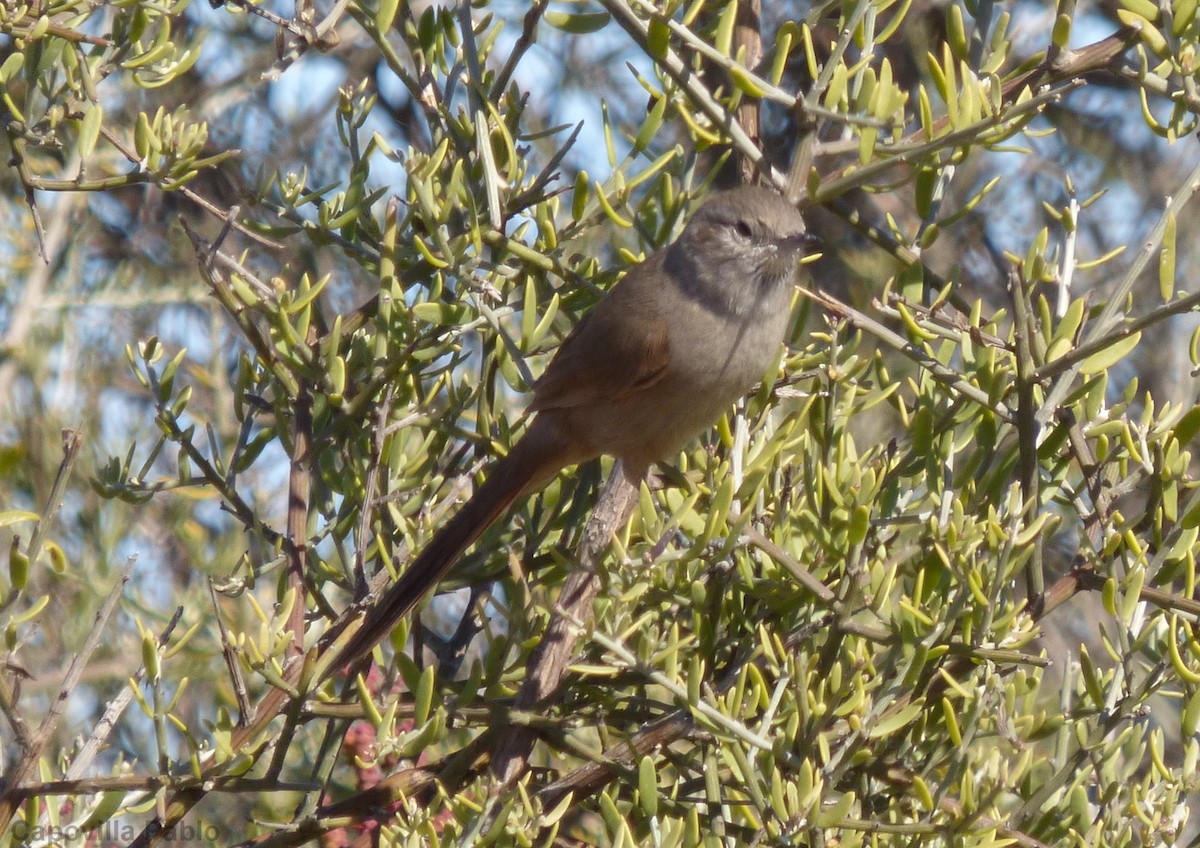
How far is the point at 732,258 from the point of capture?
3436 mm

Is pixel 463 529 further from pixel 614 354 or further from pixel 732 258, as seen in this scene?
pixel 732 258

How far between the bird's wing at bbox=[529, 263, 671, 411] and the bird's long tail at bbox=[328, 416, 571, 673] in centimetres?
17

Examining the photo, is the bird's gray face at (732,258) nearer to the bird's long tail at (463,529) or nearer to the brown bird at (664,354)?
the brown bird at (664,354)

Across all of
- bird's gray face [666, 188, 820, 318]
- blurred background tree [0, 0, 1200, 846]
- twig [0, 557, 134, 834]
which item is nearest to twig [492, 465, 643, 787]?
blurred background tree [0, 0, 1200, 846]

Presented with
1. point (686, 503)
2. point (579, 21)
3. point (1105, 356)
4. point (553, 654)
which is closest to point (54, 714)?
point (553, 654)

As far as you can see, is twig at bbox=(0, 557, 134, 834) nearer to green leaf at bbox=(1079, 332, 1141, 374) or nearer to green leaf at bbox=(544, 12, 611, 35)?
green leaf at bbox=(544, 12, 611, 35)

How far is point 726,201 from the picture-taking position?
3.28 meters

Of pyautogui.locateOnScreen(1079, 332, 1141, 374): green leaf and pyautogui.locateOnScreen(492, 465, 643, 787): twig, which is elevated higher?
pyautogui.locateOnScreen(1079, 332, 1141, 374): green leaf

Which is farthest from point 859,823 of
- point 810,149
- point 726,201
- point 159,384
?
point 726,201

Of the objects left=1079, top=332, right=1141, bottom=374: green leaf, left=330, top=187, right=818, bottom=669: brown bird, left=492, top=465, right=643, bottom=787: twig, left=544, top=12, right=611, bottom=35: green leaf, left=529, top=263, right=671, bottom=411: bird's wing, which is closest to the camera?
left=1079, top=332, right=1141, bottom=374: green leaf

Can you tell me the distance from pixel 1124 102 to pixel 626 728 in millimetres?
4742

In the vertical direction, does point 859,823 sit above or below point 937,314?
below

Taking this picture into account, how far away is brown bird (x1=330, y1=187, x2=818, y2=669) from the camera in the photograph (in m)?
2.82

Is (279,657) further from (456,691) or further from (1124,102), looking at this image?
(1124,102)
